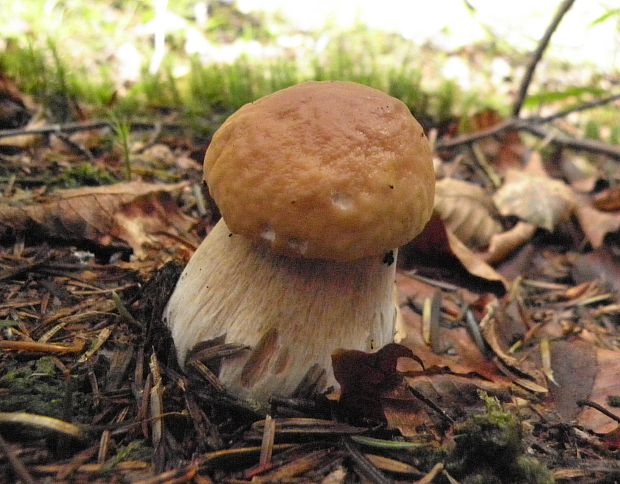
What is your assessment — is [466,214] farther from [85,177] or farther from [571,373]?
[85,177]

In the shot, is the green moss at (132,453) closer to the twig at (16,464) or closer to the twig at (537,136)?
the twig at (16,464)

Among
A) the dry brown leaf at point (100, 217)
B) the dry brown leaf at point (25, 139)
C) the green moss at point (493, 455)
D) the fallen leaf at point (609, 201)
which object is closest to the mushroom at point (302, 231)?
the green moss at point (493, 455)

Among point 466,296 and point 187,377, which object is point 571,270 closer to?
point 466,296

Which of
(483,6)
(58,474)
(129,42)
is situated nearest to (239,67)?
(129,42)

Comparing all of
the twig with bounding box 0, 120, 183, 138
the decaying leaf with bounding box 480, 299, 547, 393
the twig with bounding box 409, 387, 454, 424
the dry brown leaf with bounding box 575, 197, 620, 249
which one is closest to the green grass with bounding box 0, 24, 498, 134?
the twig with bounding box 0, 120, 183, 138

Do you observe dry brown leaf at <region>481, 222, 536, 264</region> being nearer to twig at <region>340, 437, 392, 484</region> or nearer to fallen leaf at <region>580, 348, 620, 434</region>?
fallen leaf at <region>580, 348, 620, 434</region>
